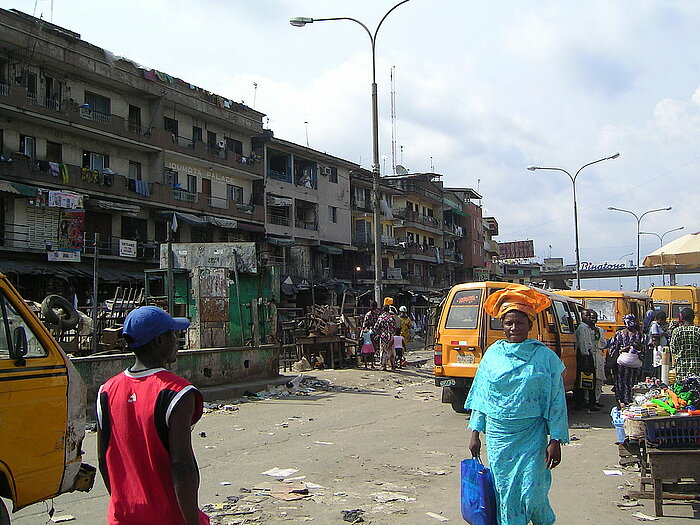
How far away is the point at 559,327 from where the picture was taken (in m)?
12.4

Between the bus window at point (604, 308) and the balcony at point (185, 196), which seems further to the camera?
the balcony at point (185, 196)

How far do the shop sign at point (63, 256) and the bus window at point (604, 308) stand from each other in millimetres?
21154

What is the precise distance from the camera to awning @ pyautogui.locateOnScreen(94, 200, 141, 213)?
32.5 metres

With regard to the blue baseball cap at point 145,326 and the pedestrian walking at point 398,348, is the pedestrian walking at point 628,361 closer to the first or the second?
the blue baseball cap at point 145,326

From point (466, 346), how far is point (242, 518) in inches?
251

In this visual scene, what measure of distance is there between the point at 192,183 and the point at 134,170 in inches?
164

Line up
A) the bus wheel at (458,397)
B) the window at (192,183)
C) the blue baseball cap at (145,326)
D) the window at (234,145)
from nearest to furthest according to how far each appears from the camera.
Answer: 1. the blue baseball cap at (145,326)
2. the bus wheel at (458,397)
3. the window at (192,183)
4. the window at (234,145)

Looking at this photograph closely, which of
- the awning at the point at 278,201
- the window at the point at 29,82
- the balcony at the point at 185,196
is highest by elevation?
the window at the point at 29,82

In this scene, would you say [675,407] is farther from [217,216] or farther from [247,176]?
[247,176]

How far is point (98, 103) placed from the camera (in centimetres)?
3406

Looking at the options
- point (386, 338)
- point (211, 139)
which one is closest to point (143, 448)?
point (386, 338)

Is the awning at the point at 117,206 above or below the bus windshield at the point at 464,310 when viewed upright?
above

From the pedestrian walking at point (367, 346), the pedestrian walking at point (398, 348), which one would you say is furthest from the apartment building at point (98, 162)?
the pedestrian walking at point (398, 348)

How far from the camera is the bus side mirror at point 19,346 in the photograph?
14.7 feet
